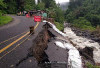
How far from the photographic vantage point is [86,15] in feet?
181

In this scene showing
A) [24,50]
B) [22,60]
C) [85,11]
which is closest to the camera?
[22,60]

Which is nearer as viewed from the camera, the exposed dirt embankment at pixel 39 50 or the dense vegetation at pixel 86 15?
the exposed dirt embankment at pixel 39 50

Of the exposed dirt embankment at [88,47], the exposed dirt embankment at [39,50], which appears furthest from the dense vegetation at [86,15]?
the exposed dirt embankment at [39,50]

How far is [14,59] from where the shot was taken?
472 centimetres

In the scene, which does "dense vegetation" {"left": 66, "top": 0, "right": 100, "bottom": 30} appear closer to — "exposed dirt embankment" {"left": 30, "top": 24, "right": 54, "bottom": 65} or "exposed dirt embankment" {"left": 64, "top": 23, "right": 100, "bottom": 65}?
"exposed dirt embankment" {"left": 64, "top": 23, "right": 100, "bottom": 65}

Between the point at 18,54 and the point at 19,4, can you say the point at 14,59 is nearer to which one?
the point at 18,54

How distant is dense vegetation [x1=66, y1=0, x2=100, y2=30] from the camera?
4756 centimetres

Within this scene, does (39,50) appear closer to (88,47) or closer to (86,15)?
(88,47)

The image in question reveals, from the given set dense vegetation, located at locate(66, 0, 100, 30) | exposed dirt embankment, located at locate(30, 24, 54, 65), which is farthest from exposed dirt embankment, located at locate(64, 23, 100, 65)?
dense vegetation, located at locate(66, 0, 100, 30)

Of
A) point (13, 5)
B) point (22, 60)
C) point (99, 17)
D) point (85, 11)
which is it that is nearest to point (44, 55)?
point (22, 60)

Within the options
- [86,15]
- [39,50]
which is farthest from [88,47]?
[86,15]

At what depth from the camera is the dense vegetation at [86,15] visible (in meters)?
47.6

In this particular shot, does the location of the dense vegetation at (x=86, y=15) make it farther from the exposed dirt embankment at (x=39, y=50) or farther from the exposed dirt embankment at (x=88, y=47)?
the exposed dirt embankment at (x=39, y=50)

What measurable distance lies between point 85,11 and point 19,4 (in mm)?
40511
